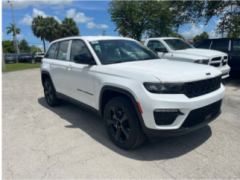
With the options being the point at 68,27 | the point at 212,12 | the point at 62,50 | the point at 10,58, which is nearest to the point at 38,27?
the point at 68,27

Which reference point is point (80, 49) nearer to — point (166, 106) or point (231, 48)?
point (166, 106)

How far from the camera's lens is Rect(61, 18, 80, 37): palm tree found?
40812mm

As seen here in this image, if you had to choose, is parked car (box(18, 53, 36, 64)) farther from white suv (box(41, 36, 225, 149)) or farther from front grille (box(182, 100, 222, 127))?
front grille (box(182, 100, 222, 127))

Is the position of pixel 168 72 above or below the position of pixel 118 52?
below

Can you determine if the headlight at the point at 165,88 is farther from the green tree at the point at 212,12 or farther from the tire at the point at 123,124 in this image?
the green tree at the point at 212,12

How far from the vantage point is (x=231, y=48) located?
8.54 metres

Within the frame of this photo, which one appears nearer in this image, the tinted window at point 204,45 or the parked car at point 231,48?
the parked car at point 231,48

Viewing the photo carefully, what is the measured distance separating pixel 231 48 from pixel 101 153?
7.59m

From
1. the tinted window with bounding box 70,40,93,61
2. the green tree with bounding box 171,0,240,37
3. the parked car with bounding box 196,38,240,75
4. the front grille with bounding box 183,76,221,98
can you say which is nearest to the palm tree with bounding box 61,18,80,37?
the green tree with bounding box 171,0,240,37

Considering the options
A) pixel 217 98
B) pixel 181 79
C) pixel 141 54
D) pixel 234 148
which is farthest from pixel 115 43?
pixel 234 148

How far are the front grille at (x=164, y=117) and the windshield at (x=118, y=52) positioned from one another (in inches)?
55.5

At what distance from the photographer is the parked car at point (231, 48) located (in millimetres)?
8273

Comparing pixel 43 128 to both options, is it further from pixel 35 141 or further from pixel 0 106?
pixel 0 106

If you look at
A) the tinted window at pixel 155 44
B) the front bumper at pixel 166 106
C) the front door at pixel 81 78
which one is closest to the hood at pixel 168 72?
the front bumper at pixel 166 106
